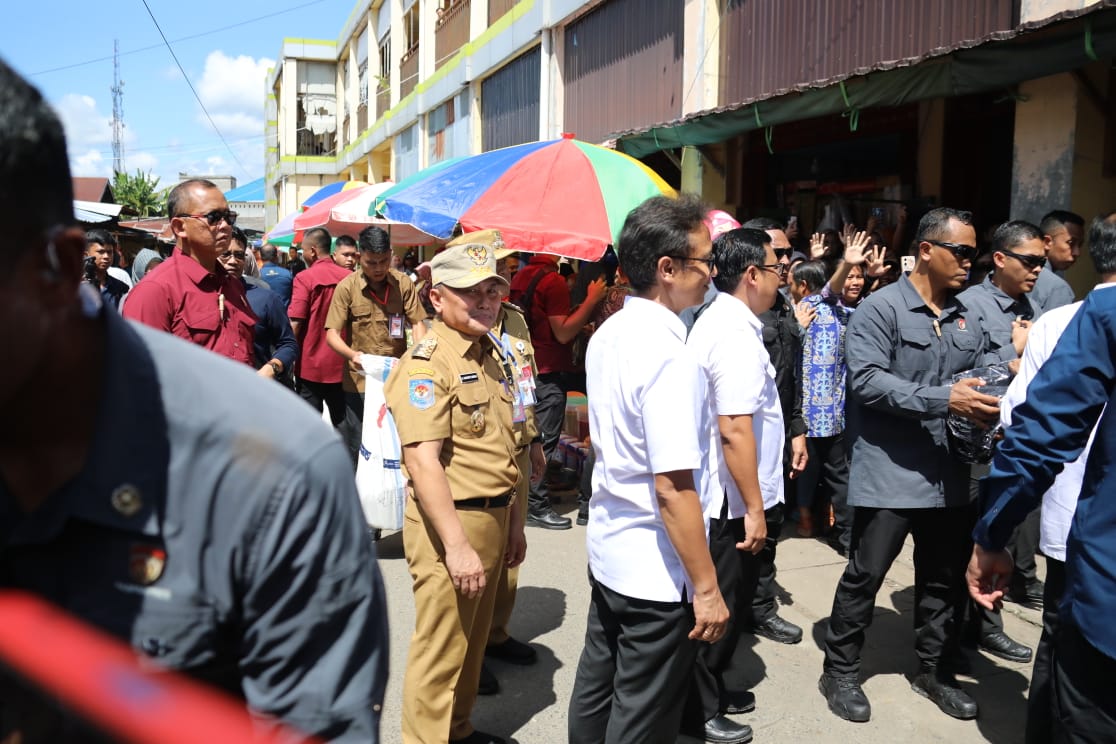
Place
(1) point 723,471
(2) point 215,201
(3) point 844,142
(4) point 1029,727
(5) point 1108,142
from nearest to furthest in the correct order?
(4) point 1029,727 < (1) point 723,471 < (2) point 215,201 < (5) point 1108,142 < (3) point 844,142

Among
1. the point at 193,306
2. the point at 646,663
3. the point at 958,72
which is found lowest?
the point at 646,663

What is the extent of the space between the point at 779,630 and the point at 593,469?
182cm

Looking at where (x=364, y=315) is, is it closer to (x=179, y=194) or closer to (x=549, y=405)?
(x=549, y=405)

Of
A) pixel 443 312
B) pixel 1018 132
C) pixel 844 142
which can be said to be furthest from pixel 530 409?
pixel 844 142

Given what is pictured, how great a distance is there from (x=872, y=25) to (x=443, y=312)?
6255 mm

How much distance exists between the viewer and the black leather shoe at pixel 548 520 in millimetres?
6438

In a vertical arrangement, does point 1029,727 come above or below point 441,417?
below

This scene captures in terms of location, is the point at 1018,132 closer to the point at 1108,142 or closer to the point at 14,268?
the point at 1108,142

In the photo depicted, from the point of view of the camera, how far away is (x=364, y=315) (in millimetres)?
6289

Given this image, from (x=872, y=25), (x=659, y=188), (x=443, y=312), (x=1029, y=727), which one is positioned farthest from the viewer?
(x=872, y=25)

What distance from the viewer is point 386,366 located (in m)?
5.38

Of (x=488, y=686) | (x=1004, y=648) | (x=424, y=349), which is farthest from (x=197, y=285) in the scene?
(x=1004, y=648)

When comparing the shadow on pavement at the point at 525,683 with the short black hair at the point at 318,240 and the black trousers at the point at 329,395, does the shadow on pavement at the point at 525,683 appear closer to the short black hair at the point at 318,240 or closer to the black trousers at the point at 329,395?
the black trousers at the point at 329,395

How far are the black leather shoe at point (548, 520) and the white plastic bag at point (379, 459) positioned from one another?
1357mm
